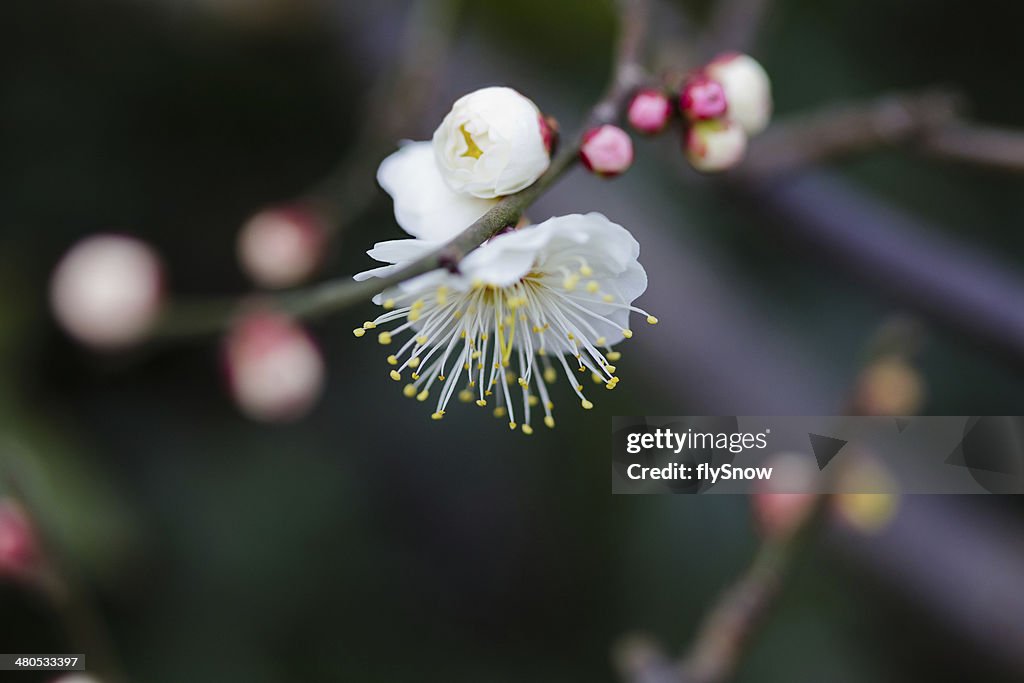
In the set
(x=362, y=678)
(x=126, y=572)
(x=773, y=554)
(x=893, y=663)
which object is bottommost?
(x=893, y=663)

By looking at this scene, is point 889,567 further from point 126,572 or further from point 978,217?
point 126,572

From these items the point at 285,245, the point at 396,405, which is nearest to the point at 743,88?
the point at 285,245

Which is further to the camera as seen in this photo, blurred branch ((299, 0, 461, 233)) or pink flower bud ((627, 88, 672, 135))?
blurred branch ((299, 0, 461, 233))

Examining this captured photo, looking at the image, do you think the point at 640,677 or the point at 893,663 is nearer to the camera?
the point at 640,677

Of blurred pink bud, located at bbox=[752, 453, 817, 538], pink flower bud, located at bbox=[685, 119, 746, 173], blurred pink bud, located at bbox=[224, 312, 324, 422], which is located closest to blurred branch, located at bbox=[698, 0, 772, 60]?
pink flower bud, located at bbox=[685, 119, 746, 173]

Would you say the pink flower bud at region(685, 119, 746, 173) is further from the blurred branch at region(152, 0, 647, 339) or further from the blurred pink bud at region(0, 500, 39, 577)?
the blurred pink bud at region(0, 500, 39, 577)

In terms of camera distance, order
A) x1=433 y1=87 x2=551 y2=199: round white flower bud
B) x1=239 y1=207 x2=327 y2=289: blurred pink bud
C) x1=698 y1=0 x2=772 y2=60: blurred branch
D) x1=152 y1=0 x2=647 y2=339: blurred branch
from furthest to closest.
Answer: x1=239 y1=207 x2=327 y2=289: blurred pink bud → x1=698 y1=0 x2=772 y2=60: blurred branch → x1=433 y1=87 x2=551 y2=199: round white flower bud → x1=152 y1=0 x2=647 y2=339: blurred branch

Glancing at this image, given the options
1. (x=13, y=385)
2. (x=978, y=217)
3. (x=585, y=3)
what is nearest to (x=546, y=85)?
(x=585, y=3)

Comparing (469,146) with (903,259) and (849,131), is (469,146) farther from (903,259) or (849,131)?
(903,259)
